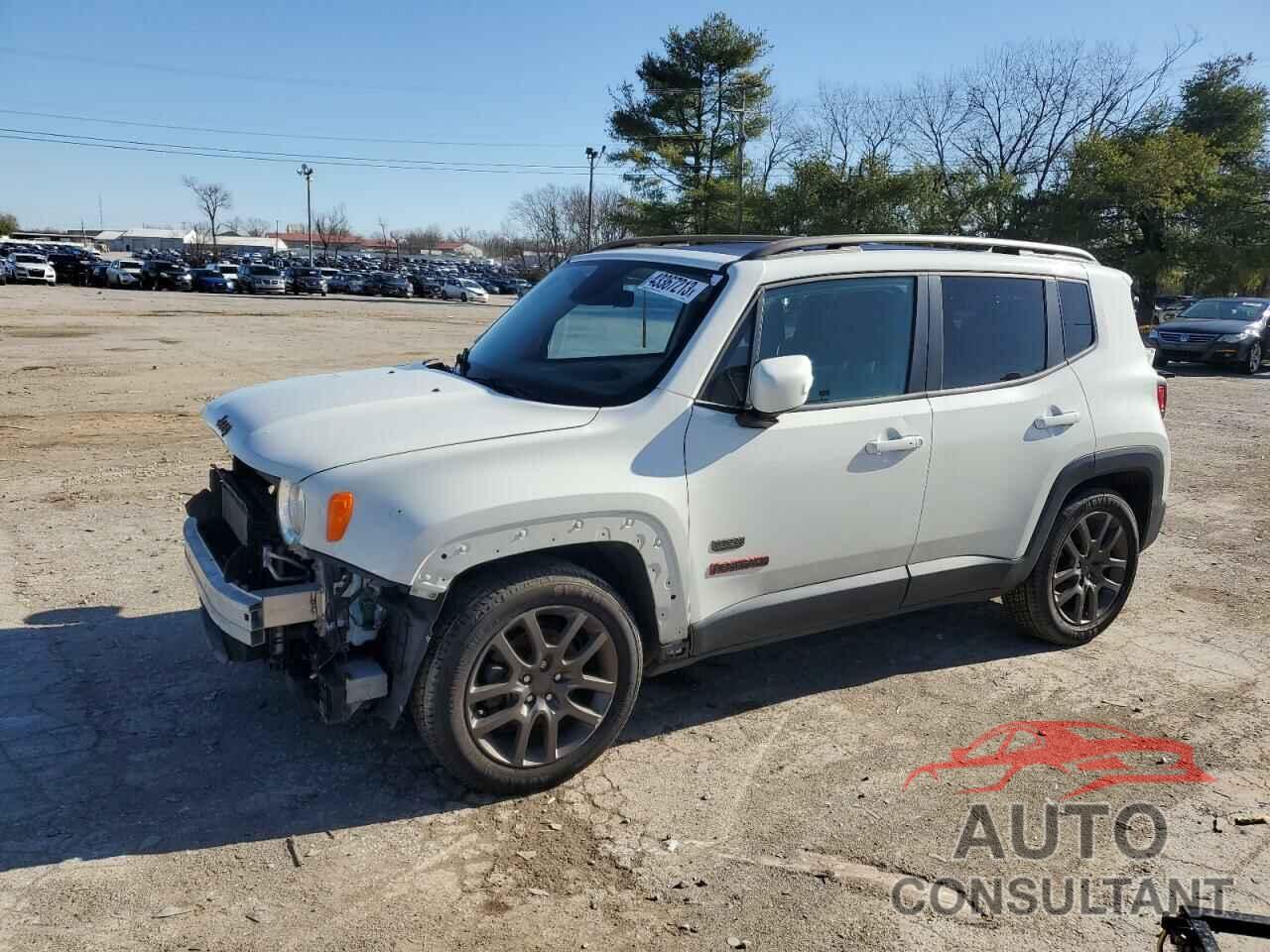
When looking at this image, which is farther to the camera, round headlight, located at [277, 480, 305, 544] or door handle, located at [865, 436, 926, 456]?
door handle, located at [865, 436, 926, 456]

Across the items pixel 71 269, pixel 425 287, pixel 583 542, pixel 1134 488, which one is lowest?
pixel 1134 488

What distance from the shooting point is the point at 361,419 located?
369 centimetres

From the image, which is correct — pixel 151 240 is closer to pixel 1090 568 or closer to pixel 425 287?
pixel 425 287

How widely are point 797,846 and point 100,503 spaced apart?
6007 millimetres

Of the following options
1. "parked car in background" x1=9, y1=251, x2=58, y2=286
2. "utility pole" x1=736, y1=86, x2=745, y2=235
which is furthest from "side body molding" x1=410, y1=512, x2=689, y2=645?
"parked car in background" x1=9, y1=251, x2=58, y2=286

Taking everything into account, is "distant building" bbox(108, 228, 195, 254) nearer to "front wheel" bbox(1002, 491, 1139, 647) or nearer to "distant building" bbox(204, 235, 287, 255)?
"distant building" bbox(204, 235, 287, 255)

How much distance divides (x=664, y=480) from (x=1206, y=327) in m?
20.7

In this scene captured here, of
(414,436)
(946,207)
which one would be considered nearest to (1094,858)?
(414,436)

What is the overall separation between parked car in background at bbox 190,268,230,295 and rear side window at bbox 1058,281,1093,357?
52.6 metres

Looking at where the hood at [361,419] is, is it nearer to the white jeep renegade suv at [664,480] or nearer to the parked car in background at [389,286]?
the white jeep renegade suv at [664,480]

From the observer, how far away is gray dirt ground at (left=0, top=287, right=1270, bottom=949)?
300 centimetres

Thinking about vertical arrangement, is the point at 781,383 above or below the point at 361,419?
above

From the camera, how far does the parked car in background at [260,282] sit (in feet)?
176

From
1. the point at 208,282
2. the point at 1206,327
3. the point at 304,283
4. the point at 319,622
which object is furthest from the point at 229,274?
the point at 319,622
